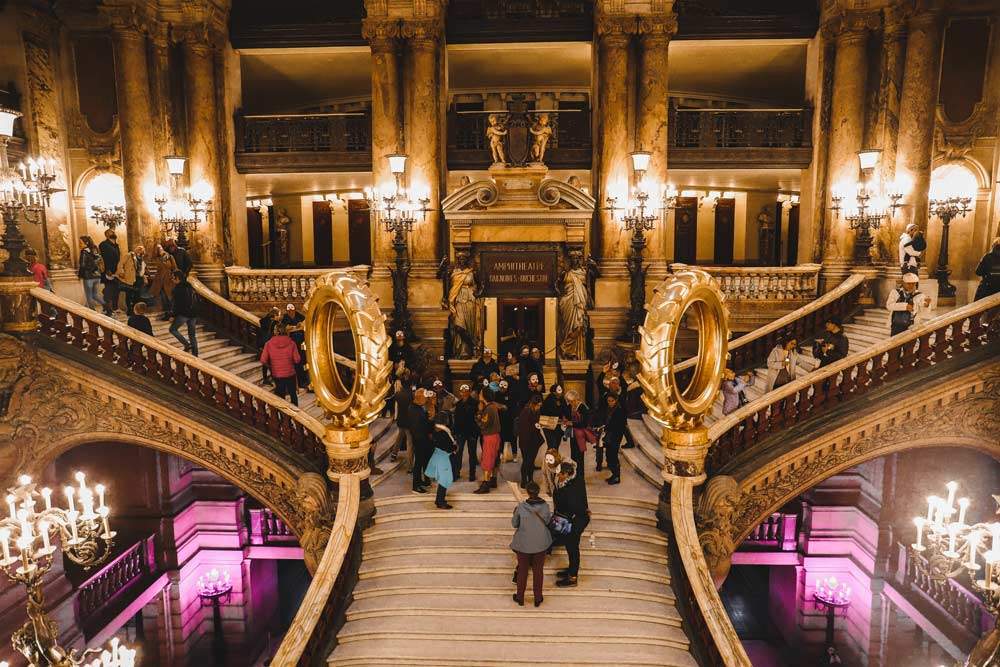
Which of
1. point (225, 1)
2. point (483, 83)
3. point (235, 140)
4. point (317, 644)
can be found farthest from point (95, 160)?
point (317, 644)

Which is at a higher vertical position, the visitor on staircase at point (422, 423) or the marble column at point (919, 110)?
the marble column at point (919, 110)

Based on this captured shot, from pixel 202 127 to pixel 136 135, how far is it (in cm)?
143

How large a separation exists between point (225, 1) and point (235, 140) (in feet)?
10.6

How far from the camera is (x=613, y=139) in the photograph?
14789 mm

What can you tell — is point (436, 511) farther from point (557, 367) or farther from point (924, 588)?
point (924, 588)

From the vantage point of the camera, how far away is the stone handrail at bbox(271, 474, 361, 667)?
650 cm

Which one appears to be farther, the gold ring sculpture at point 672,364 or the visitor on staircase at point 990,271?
the visitor on staircase at point 990,271

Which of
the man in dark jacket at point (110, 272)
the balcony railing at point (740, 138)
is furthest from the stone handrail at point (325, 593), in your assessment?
the balcony railing at point (740, 138)

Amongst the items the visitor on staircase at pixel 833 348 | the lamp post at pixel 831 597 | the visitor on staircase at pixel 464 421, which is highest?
the visitor on staircase at pixel 833 348

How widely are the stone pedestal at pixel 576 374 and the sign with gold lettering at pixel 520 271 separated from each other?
154 cm

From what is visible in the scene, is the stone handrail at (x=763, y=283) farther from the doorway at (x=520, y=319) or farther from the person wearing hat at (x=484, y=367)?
the person wearing hat at (x=484, y=367)

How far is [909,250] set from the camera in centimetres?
1198

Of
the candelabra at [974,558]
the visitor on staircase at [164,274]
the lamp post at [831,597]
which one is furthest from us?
the visitor on staircase at [164,274]

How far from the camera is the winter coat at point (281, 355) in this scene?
10.4 metres
